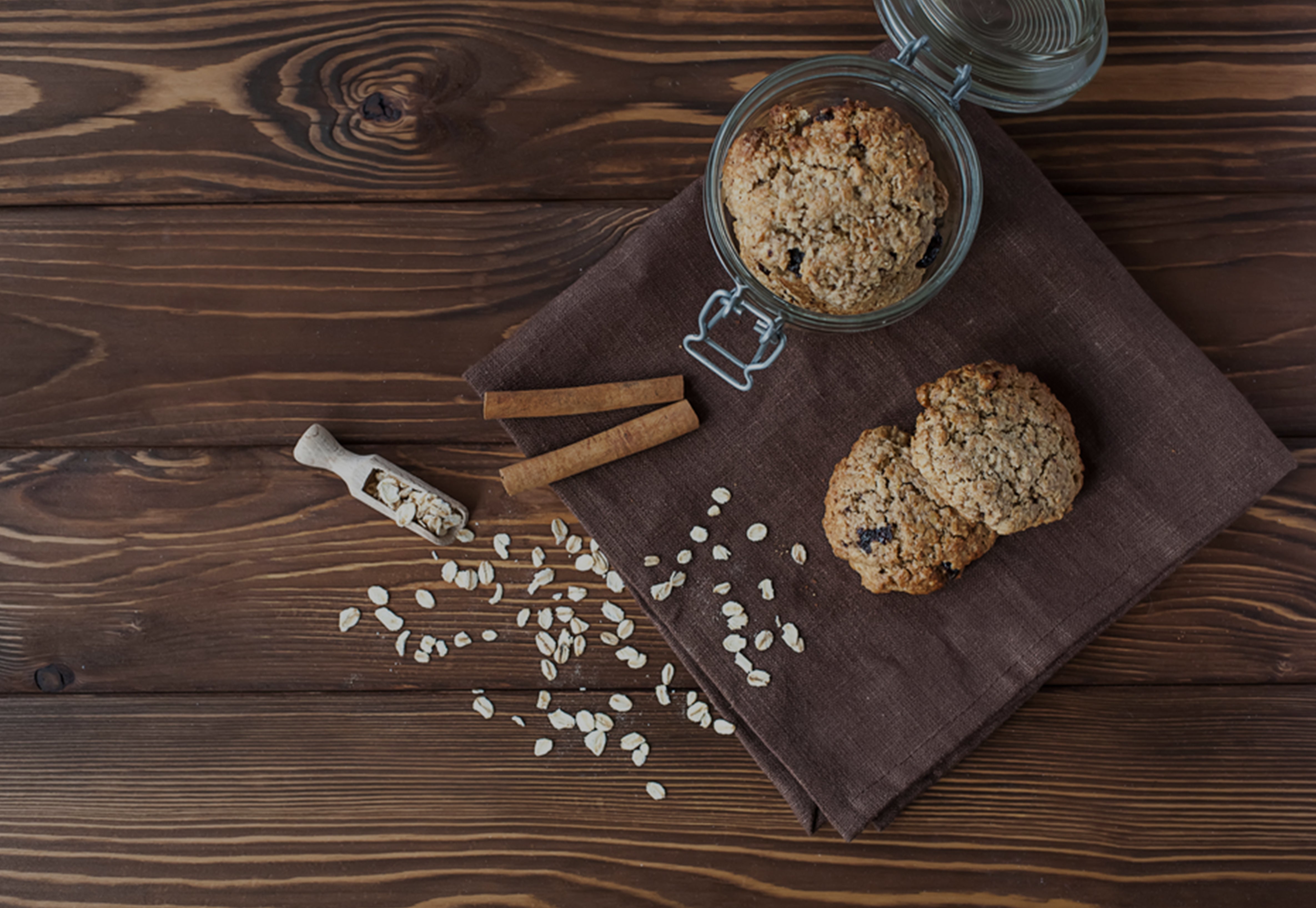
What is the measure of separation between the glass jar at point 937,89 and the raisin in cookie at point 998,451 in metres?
0.17

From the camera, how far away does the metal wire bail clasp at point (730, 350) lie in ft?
4.25

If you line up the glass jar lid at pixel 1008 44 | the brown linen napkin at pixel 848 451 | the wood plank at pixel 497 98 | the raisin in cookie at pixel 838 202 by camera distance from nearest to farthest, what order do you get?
1. the raisin in cookie at pixel 838 202
2. the glass jar lid at pixel 1008 44
3. the brown linen napkin at pixel 848 451
4. the wood plank at pixel 497 98

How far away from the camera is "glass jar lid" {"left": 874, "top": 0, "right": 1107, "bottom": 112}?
1.32 m

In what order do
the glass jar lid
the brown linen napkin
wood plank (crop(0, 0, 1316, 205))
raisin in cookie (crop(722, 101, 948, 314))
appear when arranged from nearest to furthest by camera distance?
raisin in cookie (crop(722, 101, 948, 314))
the glass jar lid
the brown linen napkin
wood plank (crop(0, 0, 1316, 205))

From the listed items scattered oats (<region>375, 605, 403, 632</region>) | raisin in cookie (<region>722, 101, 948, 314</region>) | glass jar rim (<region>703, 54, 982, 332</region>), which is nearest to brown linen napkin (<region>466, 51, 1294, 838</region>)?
glass jar rim (<region>703, 54, 982, 332</region>)

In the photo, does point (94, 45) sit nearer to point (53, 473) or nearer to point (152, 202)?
point (152, 202)

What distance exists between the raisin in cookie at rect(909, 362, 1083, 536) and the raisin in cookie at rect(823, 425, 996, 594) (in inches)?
1.0

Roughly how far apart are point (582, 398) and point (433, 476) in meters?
0.34

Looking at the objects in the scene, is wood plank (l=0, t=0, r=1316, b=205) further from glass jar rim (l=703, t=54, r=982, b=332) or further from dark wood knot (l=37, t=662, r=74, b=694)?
dark wood knot (l=37, t=662, r=74, b=694)

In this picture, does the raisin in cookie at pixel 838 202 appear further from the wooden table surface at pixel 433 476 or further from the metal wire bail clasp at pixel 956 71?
the wooden table surface at pixel 433 476

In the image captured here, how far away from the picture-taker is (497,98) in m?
1.57

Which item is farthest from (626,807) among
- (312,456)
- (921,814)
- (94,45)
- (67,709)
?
(94,45)

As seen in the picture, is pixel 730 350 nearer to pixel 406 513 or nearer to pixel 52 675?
pixel 406 513

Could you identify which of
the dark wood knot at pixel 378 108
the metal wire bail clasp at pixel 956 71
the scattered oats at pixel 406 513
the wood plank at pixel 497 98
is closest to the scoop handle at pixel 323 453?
the scattered oats at pixel 406 513
